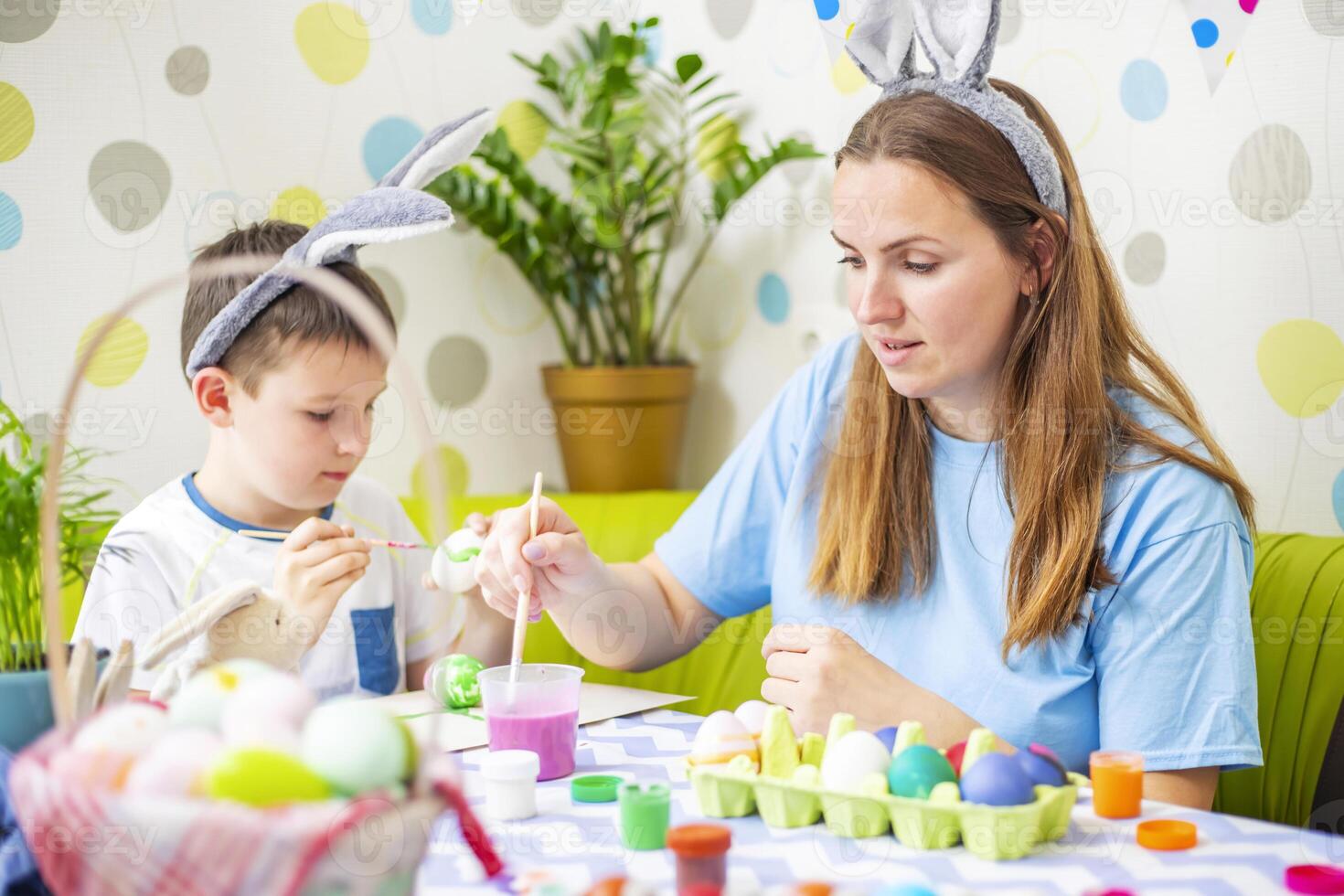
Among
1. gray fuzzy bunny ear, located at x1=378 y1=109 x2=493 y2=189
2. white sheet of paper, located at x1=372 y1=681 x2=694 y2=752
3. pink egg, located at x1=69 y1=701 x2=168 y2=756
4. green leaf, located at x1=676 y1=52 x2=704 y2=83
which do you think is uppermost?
green leaf, located at x1=676 y1=52 x2=704 y2=83

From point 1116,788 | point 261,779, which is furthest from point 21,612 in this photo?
point 1116,788

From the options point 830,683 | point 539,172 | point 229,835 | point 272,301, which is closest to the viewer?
point 229,835

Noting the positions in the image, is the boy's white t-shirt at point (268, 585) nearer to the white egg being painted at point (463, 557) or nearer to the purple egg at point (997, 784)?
the white egg being painted at point (463, 557)

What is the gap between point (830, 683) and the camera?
47.1 inches

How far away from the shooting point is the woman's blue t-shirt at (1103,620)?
1.20m

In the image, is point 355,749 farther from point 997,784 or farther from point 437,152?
A: point 437,152

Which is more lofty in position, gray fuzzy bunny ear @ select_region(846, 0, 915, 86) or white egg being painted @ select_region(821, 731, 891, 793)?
gray fuzzy bunny ear @ select_region(846, 0, 915, 86)

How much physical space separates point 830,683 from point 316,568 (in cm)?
59

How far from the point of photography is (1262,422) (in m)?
1.77

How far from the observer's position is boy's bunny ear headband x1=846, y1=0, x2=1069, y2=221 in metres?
1.33

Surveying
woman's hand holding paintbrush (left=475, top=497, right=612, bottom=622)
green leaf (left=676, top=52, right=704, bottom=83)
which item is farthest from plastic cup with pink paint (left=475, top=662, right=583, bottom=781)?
green leaf (left=676, top=52, right=704, bottom=83)

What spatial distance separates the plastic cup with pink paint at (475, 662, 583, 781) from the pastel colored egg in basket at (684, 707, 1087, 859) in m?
0.15

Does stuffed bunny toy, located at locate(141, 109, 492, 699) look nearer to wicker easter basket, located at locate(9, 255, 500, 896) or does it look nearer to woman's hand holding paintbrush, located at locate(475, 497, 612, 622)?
woman's hand holding paintbrush, located at locate(475, 497, 612, 622)

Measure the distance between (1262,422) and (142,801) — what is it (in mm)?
1634
